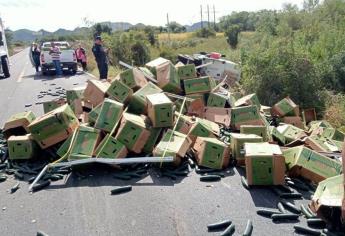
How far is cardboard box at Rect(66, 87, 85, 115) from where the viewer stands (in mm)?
9246

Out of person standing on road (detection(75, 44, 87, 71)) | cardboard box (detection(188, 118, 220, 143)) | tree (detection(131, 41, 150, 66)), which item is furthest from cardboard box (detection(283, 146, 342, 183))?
A: tree (detection(131, 41, 150, 66))

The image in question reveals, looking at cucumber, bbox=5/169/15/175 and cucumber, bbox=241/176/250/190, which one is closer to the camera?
cucumber, bbox=241/176/250/190

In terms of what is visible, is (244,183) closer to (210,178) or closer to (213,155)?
(210,178)

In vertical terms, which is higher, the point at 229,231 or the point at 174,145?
the point at 174,145

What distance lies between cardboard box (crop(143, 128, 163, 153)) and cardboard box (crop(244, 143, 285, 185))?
2.17 metres

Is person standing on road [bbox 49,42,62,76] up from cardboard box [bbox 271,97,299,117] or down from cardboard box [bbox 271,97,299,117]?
up

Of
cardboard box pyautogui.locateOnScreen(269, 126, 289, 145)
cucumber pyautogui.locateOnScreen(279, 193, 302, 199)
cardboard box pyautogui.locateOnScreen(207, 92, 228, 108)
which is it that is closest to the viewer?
cucumber pyautogui.locateOnScreen(279, 193, 302, 199)

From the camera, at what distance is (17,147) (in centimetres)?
760

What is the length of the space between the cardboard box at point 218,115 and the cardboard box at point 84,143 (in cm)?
310

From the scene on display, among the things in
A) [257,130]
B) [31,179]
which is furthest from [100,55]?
[31,179]

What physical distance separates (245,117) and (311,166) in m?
2.75

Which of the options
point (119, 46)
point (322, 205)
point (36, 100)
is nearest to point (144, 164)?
point (322, 205)

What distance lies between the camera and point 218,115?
946 centimetres

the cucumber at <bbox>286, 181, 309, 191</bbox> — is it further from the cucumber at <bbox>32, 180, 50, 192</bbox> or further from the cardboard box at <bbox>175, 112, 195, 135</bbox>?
the cucumber at <bbox>32, 180, 50, 192</bbox>
